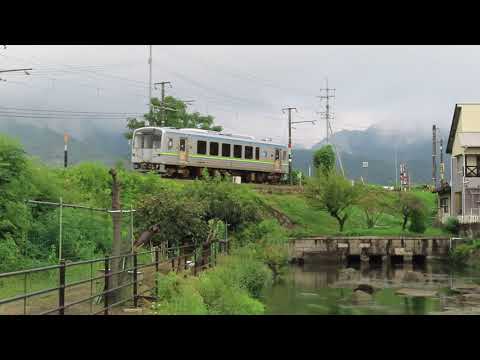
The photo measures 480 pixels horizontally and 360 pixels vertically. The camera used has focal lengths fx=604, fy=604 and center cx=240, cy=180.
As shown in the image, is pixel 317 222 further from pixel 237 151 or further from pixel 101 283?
pixel 101 283

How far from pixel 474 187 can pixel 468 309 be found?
1701 centimetres

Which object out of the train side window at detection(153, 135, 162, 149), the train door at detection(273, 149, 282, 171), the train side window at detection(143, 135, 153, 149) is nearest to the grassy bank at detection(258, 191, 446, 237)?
the train door at detection(273, 149, 282, 171)

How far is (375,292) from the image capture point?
22.1 meters

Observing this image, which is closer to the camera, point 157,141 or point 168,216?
point 168,216

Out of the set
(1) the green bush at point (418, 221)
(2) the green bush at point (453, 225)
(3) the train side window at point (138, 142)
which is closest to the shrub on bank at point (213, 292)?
(3) the train side window at point (138, 142)

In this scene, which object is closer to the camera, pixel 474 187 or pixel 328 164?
pixel 474 187

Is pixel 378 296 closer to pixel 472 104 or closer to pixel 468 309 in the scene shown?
pixel 468 309

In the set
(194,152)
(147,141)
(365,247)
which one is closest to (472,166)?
(365,247)

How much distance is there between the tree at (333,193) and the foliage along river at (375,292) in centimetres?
599

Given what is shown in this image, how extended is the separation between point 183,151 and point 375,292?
13.4 meters
